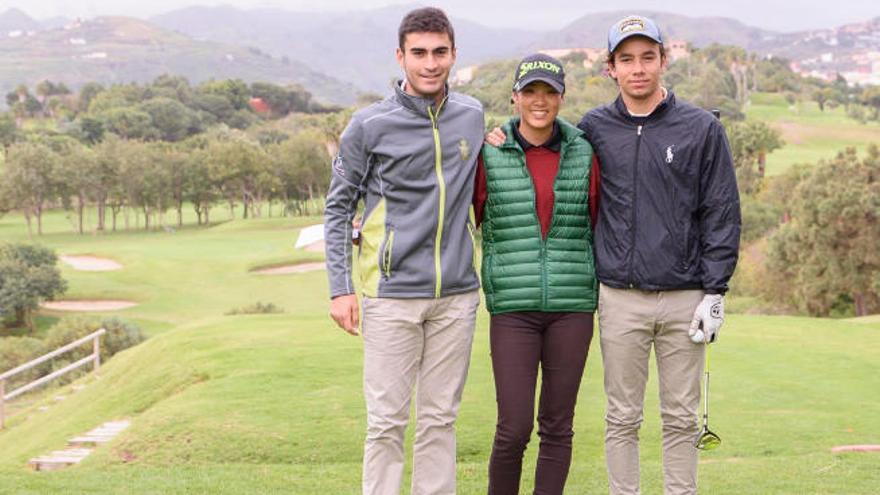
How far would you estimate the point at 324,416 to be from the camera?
11547mm

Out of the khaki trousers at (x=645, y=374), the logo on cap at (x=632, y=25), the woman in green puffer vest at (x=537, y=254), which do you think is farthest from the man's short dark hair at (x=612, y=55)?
the khaki trousers at (x=645, y=374)

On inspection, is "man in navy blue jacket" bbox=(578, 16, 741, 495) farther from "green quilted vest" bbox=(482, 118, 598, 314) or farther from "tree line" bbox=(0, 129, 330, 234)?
"tree line" bbox=(0, 129, 330, 234)

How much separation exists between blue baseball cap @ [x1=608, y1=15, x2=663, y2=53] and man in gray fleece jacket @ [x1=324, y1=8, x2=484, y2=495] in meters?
0.83

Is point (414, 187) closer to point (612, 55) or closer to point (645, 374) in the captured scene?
point (612, 55)

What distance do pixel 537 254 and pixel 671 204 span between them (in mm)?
761

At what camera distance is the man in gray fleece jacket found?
5.29 metres

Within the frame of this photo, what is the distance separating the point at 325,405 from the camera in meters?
12.0

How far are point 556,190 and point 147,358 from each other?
1376 centimetres

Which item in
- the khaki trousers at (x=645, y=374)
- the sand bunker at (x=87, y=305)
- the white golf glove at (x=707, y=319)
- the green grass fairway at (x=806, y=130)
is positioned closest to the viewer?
the white golf glove at (x=707, y=319)

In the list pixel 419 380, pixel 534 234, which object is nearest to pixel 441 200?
pixel 534 234

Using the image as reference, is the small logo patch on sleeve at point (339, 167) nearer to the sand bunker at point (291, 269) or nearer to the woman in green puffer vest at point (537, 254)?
the woman in green puffer vest at point (537, 254)

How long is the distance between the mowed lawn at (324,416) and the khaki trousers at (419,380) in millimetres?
2753

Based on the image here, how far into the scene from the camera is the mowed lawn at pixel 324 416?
28.6 ft

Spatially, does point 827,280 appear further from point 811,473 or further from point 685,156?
point 685,156
